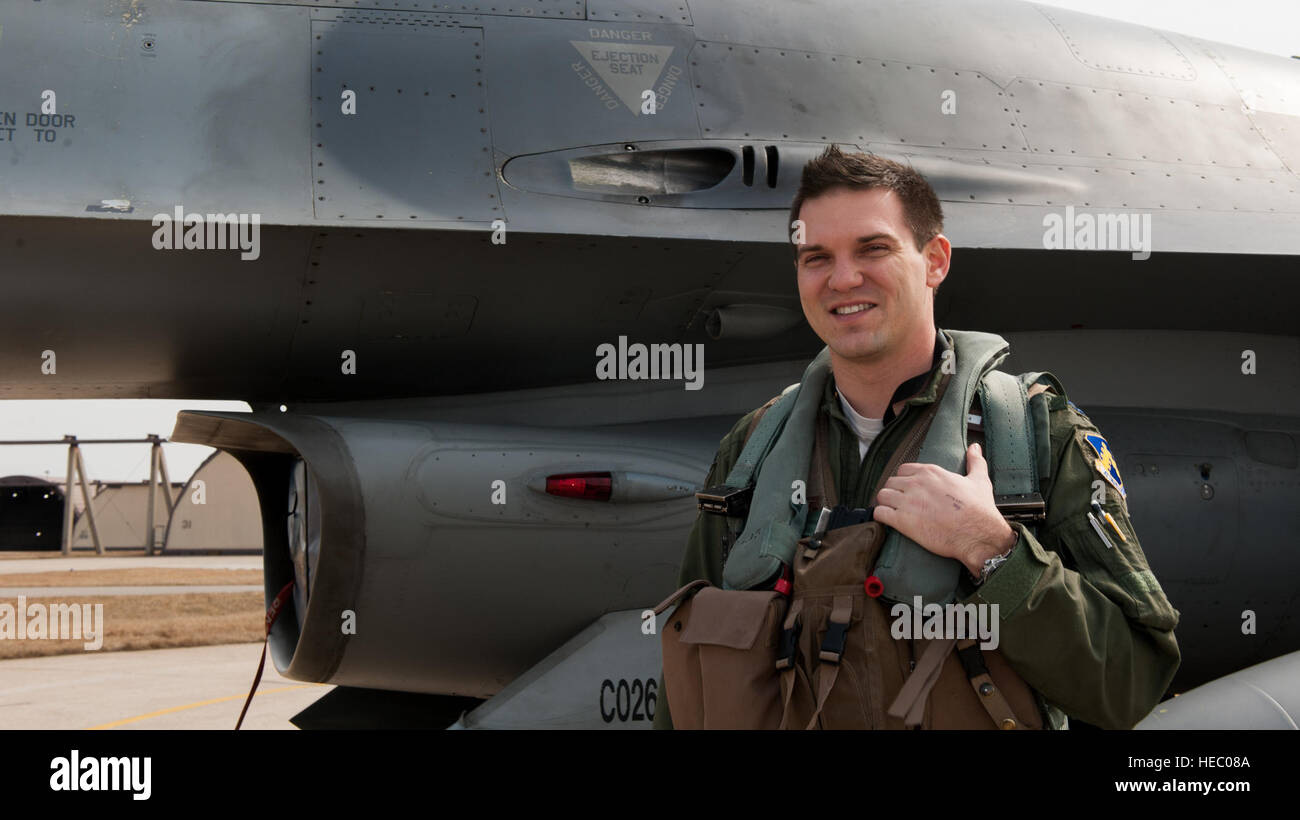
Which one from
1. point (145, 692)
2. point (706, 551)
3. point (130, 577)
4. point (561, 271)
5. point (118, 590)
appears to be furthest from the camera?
point (130, 577)

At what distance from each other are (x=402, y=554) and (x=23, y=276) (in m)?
1.66

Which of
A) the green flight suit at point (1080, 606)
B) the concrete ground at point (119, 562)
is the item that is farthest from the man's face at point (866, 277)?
the concrete ground at point (119, 562)

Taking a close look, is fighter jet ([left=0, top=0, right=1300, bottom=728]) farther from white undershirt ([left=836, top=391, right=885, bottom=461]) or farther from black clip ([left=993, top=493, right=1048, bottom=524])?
black clip ([left=993, top=493, right=1048, bottom=524])

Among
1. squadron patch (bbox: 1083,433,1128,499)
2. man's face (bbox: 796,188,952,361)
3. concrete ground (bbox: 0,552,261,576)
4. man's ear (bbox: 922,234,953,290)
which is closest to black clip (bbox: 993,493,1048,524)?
squadron patch (bbox: 1083,433,1128,499)

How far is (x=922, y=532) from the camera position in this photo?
6.02 feet

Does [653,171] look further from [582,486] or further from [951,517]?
[951,517]

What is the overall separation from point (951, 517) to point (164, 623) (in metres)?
14.6

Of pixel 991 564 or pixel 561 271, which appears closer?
pixel 991 564

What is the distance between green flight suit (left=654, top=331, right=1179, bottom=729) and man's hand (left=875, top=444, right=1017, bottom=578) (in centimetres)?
5

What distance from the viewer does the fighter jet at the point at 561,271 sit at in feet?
13.1

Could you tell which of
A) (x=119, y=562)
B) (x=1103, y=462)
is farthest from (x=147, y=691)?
(x=119, y=562)
